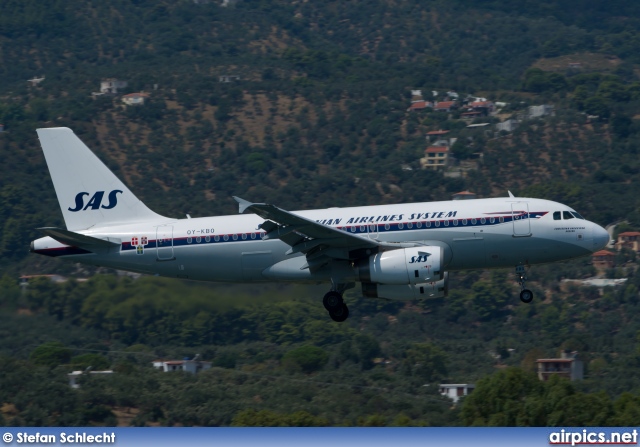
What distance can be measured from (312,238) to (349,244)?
1.47 meters

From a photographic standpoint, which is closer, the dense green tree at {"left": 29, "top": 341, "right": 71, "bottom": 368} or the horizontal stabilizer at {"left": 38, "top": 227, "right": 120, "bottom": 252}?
the horizontal stabilizer at {"left": 38, "top": 227, "right": 120, "bottom": 252}

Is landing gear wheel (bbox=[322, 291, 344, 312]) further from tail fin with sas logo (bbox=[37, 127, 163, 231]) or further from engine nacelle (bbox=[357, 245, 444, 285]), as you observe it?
tail fin with sas logo (bbox=[37, 127, 163, 231])

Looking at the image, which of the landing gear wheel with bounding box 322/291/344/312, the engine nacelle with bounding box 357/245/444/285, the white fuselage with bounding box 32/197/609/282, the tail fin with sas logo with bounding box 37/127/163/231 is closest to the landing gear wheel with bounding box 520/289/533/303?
the white fuselage with bounding box 32/197/609/282

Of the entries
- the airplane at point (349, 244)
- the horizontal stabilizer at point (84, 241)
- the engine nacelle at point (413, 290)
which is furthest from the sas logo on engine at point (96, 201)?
the engine nacelle at point (413, 290)

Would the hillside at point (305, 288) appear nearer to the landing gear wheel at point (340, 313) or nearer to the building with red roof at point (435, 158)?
the building with red roof at point (435, 158)

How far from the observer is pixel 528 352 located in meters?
100

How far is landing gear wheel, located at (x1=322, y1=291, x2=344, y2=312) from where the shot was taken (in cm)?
4459

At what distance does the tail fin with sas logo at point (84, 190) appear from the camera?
154 feet

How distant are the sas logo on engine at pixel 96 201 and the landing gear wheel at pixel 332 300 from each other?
9999mm

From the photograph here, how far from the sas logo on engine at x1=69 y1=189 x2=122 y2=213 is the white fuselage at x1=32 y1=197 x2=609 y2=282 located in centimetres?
116

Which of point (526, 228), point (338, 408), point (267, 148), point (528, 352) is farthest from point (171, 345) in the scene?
point (267, 148)

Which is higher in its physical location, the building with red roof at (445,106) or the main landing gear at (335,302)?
the building with red roof at (445,106)

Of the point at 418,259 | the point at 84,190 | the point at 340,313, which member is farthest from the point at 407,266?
the point at 84,190

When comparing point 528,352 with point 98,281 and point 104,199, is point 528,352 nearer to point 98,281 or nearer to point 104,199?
point 98,281
